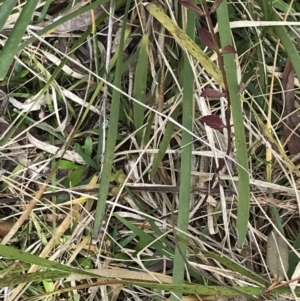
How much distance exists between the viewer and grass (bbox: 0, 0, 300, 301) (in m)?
0.90

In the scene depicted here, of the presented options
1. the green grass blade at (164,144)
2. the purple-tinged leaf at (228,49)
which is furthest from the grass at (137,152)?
the purple-tinged leaf at (228,49)

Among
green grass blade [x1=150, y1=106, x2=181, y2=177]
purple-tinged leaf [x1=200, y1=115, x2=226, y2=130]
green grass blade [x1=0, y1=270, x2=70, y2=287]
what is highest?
purple-tinged leaf [x1=200, y1=115, x2=226, y2=130]

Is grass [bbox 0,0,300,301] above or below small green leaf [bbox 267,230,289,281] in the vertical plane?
above

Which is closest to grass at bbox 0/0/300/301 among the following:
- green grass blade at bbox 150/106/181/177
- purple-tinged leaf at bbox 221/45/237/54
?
green grass blade at bbox 150/106/181/177

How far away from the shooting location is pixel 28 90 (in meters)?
1.00

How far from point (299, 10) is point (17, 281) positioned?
2.41 ft

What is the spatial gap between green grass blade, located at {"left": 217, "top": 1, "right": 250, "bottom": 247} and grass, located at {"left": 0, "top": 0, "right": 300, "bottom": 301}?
0.08 meters

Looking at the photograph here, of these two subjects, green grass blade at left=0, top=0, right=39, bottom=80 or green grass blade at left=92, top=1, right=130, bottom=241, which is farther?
green grass blade at left=92, top=1, right=130, bottom=241

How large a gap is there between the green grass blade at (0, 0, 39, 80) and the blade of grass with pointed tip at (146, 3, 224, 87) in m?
0.21

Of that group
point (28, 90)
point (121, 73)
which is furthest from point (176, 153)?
point (28, 90)

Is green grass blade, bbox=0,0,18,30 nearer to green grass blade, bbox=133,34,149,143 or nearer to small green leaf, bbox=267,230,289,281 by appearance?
green grass blade, bbox=133,34,149,143

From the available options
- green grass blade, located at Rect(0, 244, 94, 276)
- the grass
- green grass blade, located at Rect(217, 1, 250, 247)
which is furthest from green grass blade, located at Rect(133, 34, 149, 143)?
green grass blade, located at Rect(0, 244, 94, 276)

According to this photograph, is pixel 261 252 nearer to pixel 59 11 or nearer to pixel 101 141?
pixel 101 141

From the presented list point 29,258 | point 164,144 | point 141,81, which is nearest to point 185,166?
point 164,144
